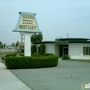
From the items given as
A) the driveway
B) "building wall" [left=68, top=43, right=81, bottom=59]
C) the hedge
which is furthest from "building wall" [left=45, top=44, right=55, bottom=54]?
the driveway

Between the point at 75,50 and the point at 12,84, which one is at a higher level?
the point at 75,50

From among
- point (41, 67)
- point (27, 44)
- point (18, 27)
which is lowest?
point (41, 67)

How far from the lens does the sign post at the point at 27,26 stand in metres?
20.4

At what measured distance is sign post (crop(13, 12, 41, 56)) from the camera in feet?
67.0

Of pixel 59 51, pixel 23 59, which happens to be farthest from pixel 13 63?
pixel 59 51

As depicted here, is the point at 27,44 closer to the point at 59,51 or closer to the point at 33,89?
the point at 33,89

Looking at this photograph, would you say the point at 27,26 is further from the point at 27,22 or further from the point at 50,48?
the point at 50,48

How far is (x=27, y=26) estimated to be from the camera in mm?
20766

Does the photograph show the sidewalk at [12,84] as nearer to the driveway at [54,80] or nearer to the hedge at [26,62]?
the driveway at [54,80]

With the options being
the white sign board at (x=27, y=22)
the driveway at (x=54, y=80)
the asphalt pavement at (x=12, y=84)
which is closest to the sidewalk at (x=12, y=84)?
the asphalt pavement at (x=12, y=84)

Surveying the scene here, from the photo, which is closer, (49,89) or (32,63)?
(49,89)

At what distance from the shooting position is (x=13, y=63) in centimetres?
1758

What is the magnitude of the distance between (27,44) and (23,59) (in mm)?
3443

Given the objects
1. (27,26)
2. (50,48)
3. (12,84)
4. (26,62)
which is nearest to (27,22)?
(27,26)
